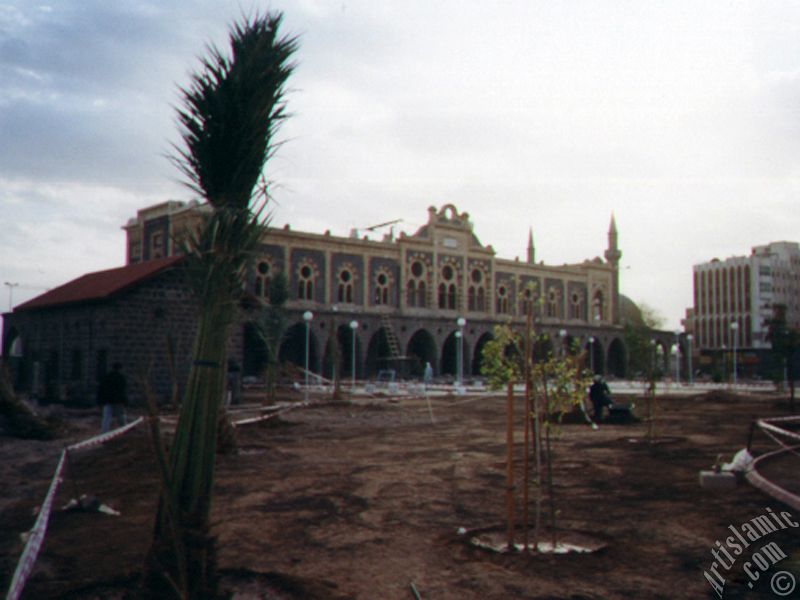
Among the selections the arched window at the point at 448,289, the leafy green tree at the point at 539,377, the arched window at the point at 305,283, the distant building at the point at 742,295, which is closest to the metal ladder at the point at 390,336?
the arched window at the point at 305,283

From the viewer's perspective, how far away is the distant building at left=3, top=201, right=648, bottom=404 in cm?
2448

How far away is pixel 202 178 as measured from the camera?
499cm

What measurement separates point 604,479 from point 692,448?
15.1 feet

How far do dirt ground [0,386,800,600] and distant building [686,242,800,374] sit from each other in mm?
78845

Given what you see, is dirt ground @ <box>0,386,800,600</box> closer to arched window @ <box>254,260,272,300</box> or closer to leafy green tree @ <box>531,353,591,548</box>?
leafy green tree @ <box>531,353,591,548</box>

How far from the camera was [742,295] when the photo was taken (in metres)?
89.8

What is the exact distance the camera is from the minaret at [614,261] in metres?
61.6

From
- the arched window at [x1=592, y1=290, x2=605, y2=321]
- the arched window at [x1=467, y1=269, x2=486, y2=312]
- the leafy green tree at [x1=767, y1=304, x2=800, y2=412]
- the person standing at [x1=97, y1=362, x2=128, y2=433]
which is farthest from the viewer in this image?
the arched window at [x1=592, y1=290, x2=605, y2=321]

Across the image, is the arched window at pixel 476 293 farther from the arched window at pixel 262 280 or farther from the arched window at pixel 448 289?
the arched window at pixel 262 280

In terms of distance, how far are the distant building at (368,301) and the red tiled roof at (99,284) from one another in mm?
111

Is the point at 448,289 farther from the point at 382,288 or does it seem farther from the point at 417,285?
the point at 382,288

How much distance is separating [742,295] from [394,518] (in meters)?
92.3

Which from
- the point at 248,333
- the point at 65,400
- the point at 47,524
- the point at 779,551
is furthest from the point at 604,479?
the point at 248,333

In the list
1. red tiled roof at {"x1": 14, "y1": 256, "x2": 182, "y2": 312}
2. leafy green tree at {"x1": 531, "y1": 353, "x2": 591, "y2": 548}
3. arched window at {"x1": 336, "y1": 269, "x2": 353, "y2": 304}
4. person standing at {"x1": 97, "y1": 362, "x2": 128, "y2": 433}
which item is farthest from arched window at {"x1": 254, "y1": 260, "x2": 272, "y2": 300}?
leafy green tree at {"x1": 531, "y1": 353, "x2": 591, "y2": 548}
